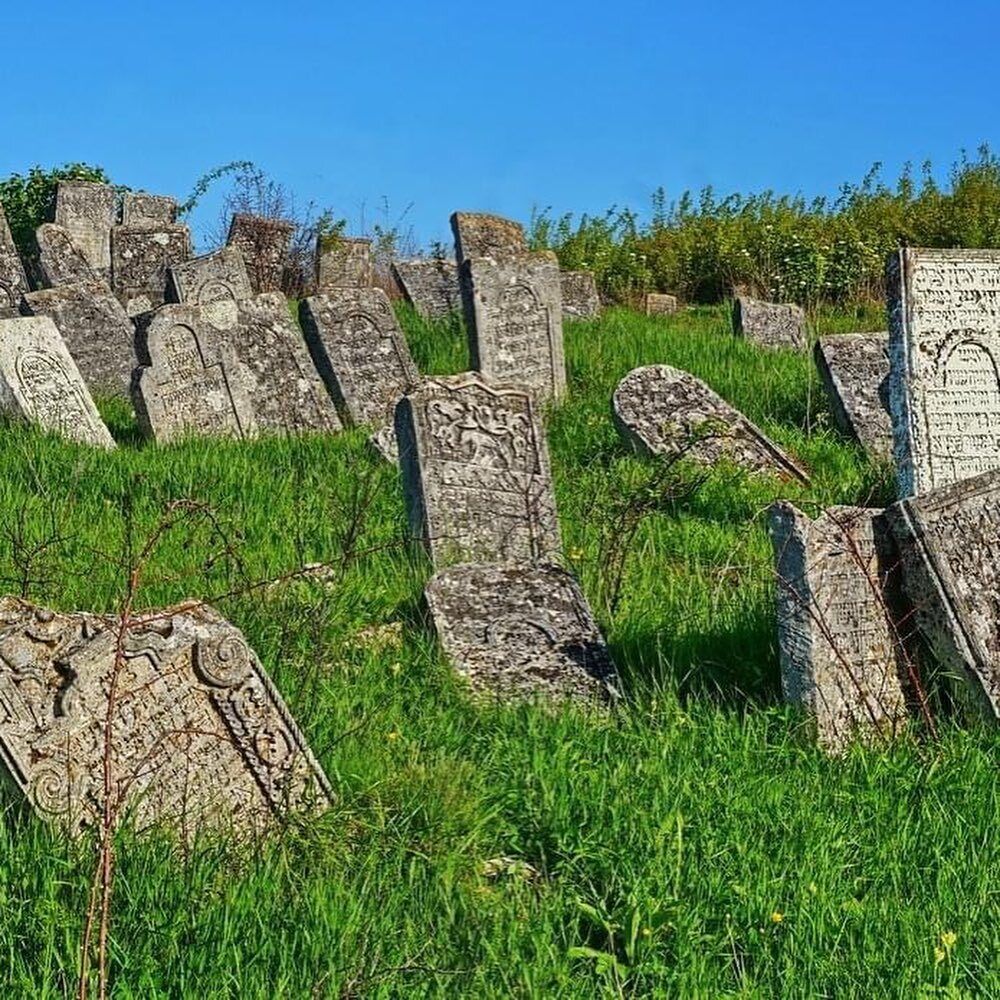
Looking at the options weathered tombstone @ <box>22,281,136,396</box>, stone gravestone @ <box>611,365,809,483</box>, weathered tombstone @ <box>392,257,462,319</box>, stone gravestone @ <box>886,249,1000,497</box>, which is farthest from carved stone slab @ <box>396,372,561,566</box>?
weathered tombstone @ <box>392,257,462,319</box>

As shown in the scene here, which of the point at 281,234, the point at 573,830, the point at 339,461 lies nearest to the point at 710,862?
the point at 573,830

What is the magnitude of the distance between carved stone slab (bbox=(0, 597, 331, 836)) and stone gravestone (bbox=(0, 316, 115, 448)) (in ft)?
21.7

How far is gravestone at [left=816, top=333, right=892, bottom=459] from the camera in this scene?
11.2 m

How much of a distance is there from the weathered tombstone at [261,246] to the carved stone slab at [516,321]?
26.7ft

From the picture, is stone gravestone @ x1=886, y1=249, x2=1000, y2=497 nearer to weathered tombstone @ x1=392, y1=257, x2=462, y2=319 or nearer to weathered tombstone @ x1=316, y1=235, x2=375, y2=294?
weathered tombstone @ x1=392, y1=257, x2=462, y2=319

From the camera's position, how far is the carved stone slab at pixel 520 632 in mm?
6297

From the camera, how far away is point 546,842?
192 inches

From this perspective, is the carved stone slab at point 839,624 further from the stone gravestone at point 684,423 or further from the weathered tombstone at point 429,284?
the weathered tombstone at point 429,284

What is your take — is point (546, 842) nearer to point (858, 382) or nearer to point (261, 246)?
point (858, 382)

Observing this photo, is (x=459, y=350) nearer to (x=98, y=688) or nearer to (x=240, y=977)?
(x=98, y=688)

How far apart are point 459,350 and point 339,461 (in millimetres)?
4312

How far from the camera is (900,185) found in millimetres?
23969

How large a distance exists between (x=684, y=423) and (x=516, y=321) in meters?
2.64

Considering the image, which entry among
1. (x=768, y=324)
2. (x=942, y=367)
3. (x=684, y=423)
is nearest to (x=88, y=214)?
(x=768, y=324)
